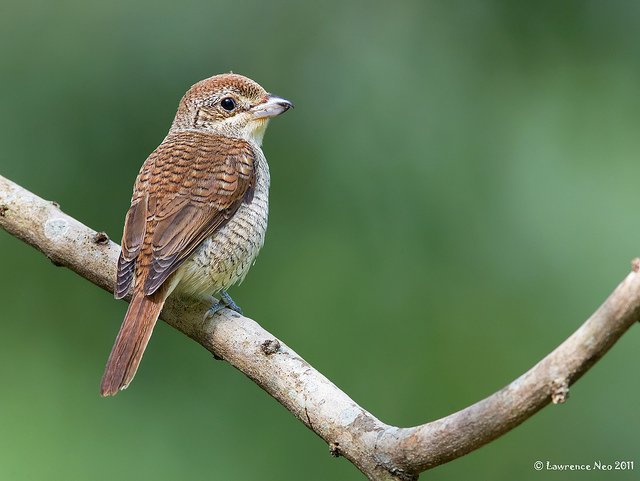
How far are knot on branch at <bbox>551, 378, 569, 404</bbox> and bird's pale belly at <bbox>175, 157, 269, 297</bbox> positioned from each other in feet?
5.46

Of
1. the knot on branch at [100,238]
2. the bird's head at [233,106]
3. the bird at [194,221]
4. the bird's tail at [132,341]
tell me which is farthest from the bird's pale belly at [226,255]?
the bird's head at [233,106]

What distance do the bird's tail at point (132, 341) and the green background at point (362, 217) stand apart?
45.5 inches

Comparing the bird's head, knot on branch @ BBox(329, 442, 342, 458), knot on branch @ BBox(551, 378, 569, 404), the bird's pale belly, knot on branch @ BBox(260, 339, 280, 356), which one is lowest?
knot on branch @ BBox(329, 442, 342, 458)

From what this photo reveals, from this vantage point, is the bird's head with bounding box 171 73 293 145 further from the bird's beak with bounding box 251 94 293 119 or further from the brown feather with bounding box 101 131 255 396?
the brown feather with bounding box 101 131 255 396

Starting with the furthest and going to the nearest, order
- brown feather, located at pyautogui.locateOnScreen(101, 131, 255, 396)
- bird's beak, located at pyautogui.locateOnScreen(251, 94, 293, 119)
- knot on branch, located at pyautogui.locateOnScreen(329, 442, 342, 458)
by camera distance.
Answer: bird's beak, located at pyautogui.locateOnScreen(251, 94, 293, 119), brown feather, located at pyautogui.locateOnScreen(101, 131, 255, 396), knot on branch, located at pyautogui.locateOnScreen(329, 442, 342, 458)

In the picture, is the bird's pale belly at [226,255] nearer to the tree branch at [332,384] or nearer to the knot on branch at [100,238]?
the tree branch at [332,384]

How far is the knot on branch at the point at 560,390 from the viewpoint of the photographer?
1.95 meters

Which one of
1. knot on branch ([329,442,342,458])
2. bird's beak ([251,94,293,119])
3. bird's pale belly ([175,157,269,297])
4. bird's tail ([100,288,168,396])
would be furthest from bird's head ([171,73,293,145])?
knot on branch ([329,442,342,458])

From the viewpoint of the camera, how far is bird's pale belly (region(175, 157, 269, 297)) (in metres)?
3.39

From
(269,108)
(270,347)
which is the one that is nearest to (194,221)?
(270,347)

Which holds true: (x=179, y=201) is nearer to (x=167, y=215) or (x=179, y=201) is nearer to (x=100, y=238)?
(x=167, y=215)

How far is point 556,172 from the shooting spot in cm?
448

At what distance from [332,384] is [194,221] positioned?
952mm

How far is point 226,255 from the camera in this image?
3.47m
